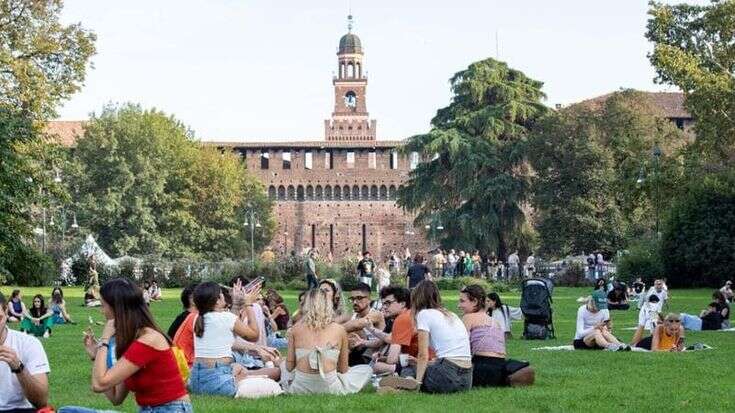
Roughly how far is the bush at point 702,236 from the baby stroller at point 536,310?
23.1 m

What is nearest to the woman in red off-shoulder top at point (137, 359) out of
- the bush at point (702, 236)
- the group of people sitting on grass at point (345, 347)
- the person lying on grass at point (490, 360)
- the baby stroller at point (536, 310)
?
the group of people sitting on grass at point (345, 347)

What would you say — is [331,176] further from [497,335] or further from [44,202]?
[497,335]

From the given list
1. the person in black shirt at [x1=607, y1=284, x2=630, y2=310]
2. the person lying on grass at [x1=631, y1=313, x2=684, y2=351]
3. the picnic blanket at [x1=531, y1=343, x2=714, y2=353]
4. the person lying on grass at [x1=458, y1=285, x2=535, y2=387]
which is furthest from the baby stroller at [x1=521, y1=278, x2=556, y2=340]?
the person in black shirt at [x1=607, y1=284, x2=630, y2=310]

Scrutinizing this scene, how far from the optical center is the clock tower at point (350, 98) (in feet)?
378

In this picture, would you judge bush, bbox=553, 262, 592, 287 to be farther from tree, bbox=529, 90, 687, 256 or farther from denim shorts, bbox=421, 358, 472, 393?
denim shorts, bbox=421, 358, 472, 393

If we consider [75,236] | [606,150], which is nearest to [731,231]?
[606,150]

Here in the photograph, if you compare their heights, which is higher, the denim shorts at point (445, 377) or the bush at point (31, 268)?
the bush at point (31, 268)

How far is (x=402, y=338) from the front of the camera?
13.1 meters

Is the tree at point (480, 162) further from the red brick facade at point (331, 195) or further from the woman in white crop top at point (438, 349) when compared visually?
the woman in white crop top at point (438, 349)

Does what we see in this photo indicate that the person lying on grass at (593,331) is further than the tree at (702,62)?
No

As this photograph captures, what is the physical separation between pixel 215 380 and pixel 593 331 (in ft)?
21.4

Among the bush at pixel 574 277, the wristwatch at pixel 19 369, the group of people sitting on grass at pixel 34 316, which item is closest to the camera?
the wristwatch at pixel 19 369

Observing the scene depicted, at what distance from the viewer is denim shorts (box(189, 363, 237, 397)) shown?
11.8 meters

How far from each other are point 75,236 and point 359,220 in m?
37.1
